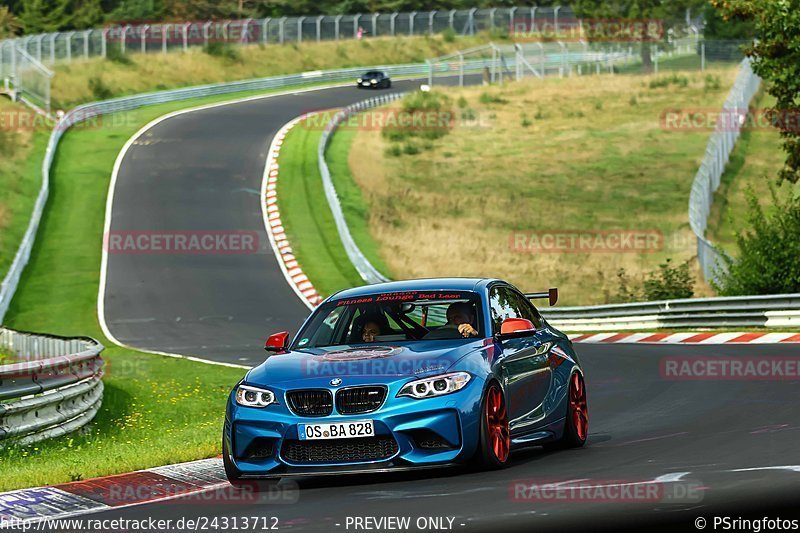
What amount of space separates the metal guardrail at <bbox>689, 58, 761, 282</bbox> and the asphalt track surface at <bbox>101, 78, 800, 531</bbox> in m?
9.20

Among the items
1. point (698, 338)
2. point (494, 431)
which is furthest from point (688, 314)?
point (494, 431)

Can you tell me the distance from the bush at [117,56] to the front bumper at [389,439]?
66.7 m

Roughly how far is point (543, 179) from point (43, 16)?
53.7 m

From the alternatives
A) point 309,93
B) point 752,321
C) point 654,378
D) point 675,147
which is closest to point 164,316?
point 752,321

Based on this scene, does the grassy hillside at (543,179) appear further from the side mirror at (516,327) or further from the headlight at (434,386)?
the headlight at (434,386)

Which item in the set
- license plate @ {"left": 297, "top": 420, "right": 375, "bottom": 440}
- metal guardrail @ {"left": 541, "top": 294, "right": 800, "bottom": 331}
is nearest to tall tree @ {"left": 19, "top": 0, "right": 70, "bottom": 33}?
metal guardrail @ {"left": 541, "top": 294, "right": 800, "bottom": 331}

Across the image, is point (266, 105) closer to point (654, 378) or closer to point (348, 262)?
point (348, 262)

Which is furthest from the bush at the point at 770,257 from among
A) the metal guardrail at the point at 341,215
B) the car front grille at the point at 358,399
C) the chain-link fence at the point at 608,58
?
the chain-link fence at the point at 608,58

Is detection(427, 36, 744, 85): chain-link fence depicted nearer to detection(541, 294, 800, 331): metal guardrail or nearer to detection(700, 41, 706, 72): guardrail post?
detection(700, 41, 706, 72): guardrail post

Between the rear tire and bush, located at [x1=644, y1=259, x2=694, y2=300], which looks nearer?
the rear tire

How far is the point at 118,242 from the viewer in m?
41.2

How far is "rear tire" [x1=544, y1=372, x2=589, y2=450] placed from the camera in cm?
1169

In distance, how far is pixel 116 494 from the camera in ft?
31.2

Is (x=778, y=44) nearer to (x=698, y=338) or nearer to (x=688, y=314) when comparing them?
(x=688, y=314)
